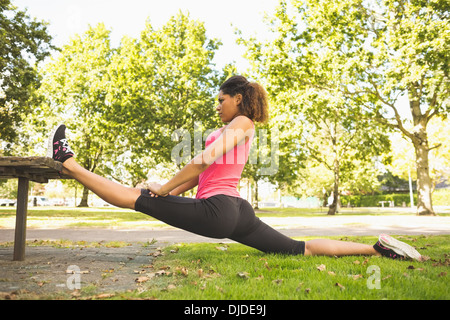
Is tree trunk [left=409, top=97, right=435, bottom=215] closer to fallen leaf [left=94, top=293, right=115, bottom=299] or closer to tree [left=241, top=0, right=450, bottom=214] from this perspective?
tree [left=241, top=0, right=450, bottom=214]

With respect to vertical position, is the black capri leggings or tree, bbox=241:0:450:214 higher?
tree, bbox=241:0:450:214

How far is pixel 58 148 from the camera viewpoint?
3.51 metres

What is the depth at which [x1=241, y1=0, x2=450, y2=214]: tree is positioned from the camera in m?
15.6

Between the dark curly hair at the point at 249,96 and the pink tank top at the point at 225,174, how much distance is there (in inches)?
9.3

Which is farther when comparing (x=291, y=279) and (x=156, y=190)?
(x=156, y=190)

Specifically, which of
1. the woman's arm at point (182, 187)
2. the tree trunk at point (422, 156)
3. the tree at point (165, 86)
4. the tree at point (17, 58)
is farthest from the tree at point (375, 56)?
the woman's arm at point (182, 187)

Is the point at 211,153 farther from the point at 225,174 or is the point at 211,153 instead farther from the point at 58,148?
the point at 58,148

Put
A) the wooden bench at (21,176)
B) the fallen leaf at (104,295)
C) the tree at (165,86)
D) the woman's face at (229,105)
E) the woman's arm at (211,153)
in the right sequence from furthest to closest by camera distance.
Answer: the tree at (165,86), the wooden bench at (21,176), the woman's face at (229,105), the woman's arm at (211,153), the fallen leaf at (104,295)

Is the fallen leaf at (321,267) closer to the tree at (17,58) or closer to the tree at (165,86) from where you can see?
the tree at (17,58)

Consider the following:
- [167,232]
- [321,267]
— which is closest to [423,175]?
[167,232]

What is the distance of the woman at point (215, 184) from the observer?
3.20m

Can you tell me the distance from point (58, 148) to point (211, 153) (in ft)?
5.16

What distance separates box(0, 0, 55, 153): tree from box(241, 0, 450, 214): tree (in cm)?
1145

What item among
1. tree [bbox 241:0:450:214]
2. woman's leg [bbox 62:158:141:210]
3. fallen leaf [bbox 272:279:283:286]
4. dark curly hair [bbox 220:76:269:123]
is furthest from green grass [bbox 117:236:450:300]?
tree [bbox 241:0:450:214]
